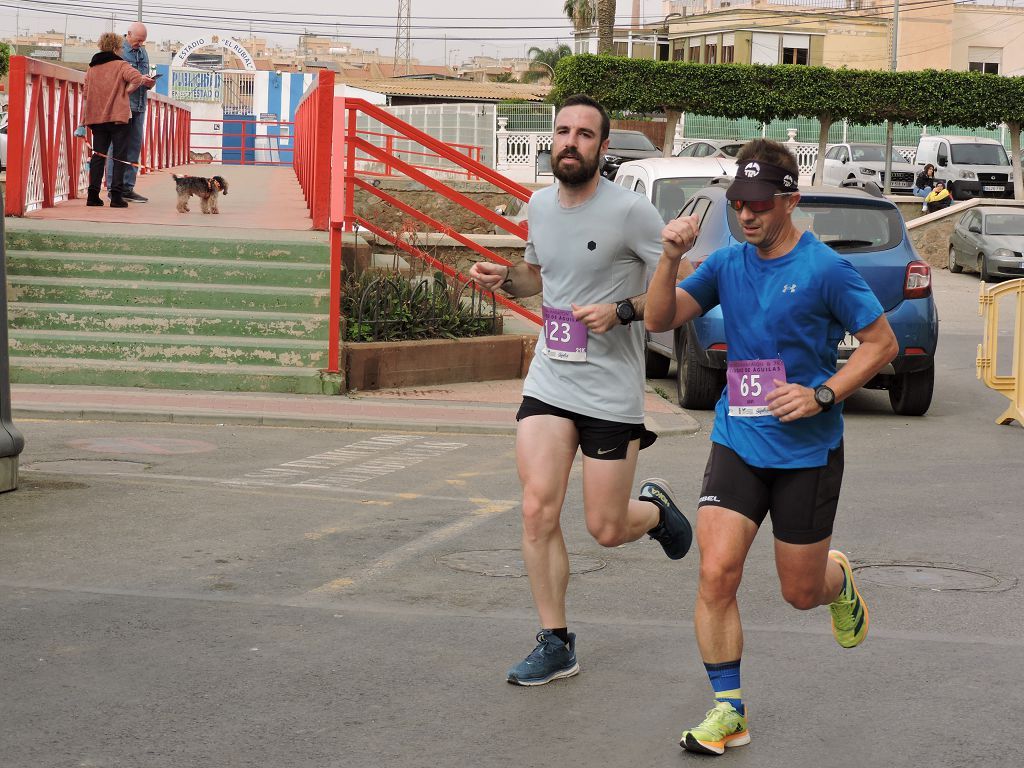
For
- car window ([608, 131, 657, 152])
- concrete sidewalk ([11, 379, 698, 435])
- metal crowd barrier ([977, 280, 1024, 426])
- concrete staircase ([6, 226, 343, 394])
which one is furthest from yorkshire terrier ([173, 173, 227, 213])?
car window ([608, 131, 657, 152])

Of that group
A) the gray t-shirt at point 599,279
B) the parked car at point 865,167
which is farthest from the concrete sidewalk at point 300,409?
the parked car at point 865,167

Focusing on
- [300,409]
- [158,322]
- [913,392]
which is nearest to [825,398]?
[300,409]

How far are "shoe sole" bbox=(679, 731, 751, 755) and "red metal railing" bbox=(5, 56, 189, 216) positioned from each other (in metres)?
11.6

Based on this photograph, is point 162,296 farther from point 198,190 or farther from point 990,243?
point 990,243

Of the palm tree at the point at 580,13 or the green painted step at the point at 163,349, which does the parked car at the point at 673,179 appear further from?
the palm tree at the point at 580,13

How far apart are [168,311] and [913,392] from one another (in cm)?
635

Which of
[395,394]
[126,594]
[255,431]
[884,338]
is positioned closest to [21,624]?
[126,594]

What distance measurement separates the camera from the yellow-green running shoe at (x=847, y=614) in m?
5.14

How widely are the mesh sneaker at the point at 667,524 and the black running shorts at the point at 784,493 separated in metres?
1.18

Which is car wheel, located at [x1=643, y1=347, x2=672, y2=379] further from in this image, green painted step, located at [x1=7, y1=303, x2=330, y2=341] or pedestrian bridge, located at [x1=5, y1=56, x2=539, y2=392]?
green painted step, located at [x1=7, y1=303, x2=330, y2=341]

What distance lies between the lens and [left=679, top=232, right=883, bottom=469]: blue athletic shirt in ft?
15.4

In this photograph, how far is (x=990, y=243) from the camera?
2747cm

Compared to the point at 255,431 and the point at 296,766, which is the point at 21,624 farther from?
the point at 255,431

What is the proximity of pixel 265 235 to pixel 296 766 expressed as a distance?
10907 mm
